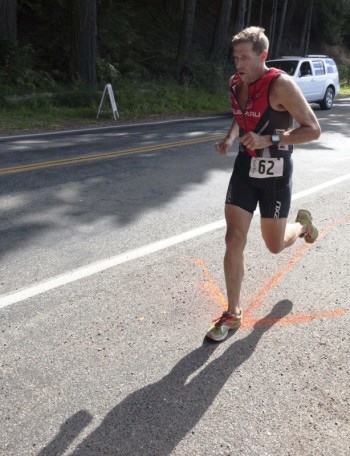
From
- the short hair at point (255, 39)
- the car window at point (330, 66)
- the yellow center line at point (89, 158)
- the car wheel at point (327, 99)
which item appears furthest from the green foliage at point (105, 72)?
the short hair at point (255, 39)

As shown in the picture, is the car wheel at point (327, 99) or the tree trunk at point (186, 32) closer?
the car wheel at point (327, 99)

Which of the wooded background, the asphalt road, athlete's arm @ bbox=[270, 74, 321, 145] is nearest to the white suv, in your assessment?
the wooded background

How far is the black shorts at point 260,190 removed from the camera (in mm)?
3643

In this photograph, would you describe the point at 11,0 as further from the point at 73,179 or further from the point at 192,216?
the point at 192,216

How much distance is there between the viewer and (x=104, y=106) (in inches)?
641

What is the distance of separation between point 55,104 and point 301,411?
49.7ft

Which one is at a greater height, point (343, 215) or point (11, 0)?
point (11, 0)

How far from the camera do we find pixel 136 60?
1002 inches

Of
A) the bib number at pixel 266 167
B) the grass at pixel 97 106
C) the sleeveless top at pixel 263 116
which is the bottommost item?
the grass at pixel 97 106

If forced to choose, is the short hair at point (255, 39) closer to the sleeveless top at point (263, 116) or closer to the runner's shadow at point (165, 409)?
the sleeveless top at point (263, 116)

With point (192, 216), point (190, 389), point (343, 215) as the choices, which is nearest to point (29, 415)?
point (190, 389)

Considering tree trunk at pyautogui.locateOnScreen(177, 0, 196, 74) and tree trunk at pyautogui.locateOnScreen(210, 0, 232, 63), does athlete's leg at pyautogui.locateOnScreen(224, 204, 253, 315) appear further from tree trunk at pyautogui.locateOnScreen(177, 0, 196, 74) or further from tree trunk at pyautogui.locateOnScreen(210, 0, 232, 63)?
Result: tree trunk at pyautogui.locateOnScreen(210, 0, 232, 63)

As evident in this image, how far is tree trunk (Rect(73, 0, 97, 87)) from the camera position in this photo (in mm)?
17141

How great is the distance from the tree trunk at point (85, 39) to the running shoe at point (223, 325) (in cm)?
1581
